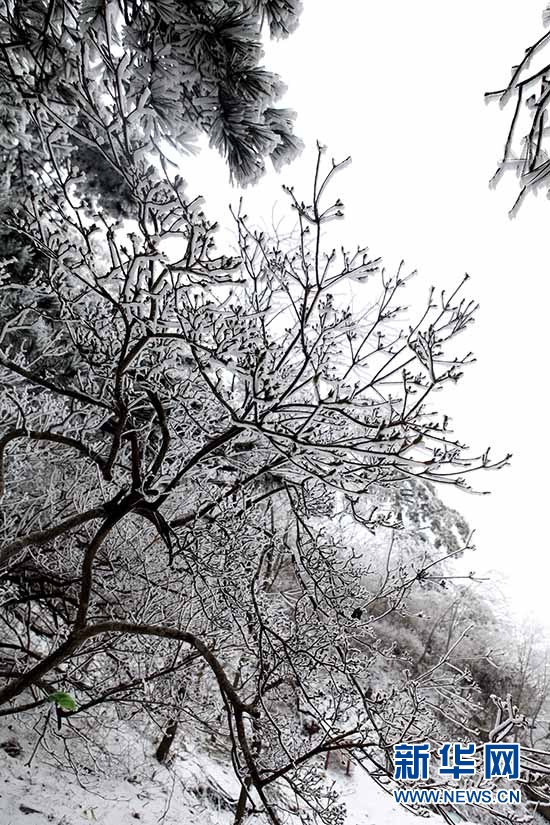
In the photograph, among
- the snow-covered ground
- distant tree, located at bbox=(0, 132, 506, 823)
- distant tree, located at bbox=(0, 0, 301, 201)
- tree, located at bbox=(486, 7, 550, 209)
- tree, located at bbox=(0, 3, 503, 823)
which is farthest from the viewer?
the snow-covered ground

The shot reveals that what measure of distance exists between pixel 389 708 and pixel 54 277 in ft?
11.4

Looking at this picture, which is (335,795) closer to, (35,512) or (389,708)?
(389,708)

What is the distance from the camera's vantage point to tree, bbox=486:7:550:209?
91 cm

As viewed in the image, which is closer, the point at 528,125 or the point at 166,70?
the point at 528,125

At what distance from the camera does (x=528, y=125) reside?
3.42ft

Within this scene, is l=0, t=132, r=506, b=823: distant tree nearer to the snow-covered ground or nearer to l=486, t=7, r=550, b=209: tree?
l=486, t=7, r=550, b=209: tree

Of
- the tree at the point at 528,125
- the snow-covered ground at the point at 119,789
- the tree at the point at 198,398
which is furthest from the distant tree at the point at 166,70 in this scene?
the snow-covered ground at the point at 119,789

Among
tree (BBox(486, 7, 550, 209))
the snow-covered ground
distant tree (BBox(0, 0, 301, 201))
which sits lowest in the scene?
the snow-covered ground

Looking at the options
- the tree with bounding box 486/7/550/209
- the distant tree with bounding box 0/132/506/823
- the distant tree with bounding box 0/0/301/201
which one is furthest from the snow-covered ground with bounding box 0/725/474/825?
the tree with bounding box 486/7/550/209

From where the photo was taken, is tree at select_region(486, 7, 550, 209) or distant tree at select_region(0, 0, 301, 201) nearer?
tree at select_region(486, 7, 550, 209)

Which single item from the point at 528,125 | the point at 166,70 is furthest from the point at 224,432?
the point at 528,125

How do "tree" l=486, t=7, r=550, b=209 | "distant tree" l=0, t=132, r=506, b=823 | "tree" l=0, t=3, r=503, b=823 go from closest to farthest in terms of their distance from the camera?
"tree" l=486, t=7, r=550, b=209
"tree" l=0, t=3, r=503, b=823
"distant tree" l=0, t=132, r=506, b=823

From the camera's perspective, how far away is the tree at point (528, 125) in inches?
36.0

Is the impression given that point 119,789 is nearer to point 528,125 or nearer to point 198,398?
point 198,398
